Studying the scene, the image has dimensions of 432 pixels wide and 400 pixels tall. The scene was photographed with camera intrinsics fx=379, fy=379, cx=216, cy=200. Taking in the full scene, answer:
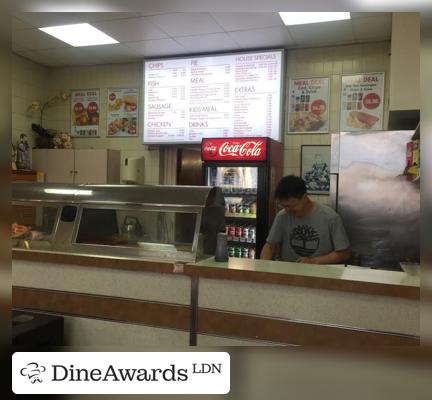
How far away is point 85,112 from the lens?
17.3 ft

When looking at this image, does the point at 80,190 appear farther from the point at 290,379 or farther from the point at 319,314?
the point at 290,379

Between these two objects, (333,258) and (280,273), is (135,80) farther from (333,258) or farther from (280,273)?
(280,273)

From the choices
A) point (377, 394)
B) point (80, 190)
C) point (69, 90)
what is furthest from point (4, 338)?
point (69, 90)

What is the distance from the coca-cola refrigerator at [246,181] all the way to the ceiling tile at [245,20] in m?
1.11

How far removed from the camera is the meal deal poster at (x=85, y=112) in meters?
5.21

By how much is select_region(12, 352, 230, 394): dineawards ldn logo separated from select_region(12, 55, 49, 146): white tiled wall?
4.99 meters

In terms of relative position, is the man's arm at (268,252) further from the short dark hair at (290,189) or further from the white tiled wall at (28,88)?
the white tiled wall at (28,88)

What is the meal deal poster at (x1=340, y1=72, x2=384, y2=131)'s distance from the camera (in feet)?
13.2

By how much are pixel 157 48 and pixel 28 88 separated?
1.98m

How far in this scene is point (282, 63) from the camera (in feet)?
13.9

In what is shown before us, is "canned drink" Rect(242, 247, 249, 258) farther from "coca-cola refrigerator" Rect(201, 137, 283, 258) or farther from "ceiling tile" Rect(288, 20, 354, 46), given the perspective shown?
"ceiling tile" Rect(288, 20, 354, 46)

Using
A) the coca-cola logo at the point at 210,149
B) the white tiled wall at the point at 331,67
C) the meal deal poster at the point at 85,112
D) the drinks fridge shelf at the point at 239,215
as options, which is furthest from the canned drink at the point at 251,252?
the meal deal poster at the point at 85,112

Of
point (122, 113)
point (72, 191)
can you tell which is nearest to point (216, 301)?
point (72, 191)

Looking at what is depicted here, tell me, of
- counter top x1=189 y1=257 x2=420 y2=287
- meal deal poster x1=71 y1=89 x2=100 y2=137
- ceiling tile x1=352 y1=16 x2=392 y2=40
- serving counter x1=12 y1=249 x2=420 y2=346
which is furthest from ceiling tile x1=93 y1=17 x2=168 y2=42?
counter top x1=189 y1=257 x2=420 y2=287
